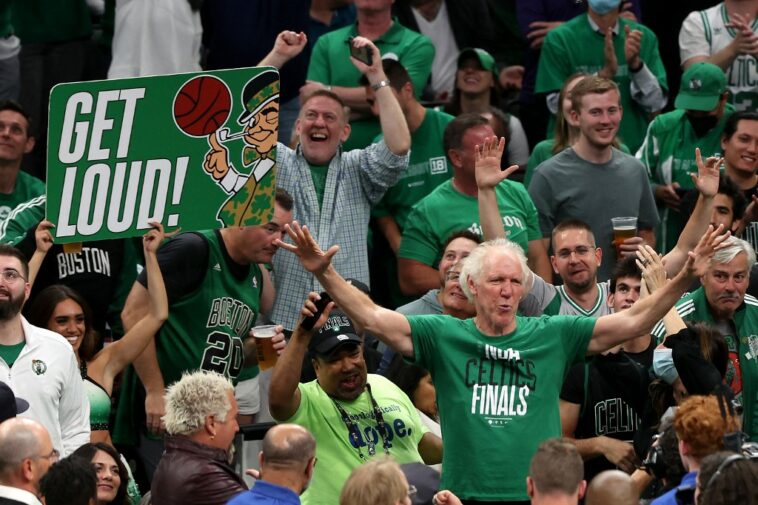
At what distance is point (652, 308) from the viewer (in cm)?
739

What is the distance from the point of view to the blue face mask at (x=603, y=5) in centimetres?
1145

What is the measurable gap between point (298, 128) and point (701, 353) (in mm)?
3133

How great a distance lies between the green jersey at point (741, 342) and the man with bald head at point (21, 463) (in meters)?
3.53

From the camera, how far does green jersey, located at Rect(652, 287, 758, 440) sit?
8633mm

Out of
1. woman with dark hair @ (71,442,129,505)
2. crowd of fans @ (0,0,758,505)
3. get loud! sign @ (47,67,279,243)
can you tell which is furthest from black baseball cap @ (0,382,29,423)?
get loud! sign @ (47,67,279,243)

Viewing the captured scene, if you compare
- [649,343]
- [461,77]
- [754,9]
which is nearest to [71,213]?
[649,343]

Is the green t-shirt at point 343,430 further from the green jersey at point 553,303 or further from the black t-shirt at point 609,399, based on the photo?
the green jersey at point 553,303

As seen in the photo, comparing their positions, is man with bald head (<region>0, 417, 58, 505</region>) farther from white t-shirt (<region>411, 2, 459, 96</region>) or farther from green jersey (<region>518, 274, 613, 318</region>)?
white t-shirt (<region>411, 2, 459, 96</region>)

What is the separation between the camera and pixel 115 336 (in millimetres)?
9898

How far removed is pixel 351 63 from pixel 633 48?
75.1 inches

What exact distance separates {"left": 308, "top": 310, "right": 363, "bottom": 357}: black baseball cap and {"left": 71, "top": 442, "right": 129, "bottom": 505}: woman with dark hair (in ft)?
3.50

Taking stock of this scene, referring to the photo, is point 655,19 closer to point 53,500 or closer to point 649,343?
point 649,343

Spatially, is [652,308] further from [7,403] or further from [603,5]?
[603,5]

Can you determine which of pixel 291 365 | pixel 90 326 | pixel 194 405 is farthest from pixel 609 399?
pixel 90 326
